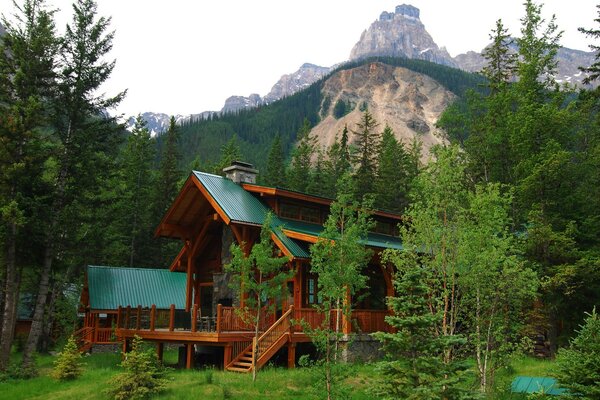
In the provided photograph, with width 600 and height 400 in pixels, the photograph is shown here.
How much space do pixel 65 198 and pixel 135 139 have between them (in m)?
30.7

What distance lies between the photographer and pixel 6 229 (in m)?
21.3

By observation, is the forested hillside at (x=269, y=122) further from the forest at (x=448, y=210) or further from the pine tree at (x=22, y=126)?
the pine tree at (x=22, y=126)

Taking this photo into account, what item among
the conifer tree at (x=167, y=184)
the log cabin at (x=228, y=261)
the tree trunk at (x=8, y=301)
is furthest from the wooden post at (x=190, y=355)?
the conifer tree at (x=167, y=184)

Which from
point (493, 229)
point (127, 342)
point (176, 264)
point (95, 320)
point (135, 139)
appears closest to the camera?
point (493, 229)

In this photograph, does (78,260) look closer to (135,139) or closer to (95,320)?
(95,320)

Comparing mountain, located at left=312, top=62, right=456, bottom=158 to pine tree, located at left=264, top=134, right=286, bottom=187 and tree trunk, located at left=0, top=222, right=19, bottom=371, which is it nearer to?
pine tree, located at left=264, top=134, right=286, bottom=187

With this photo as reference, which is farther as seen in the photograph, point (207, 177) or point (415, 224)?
point (207, 177)

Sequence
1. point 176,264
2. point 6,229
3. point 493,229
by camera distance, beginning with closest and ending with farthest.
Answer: point 493,229 < point 6,229 < point 176,264

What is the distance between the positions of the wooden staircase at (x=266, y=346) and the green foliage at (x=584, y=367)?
9035mm

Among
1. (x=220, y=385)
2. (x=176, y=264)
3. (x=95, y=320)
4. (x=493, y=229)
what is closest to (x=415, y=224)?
(x=493, y=229)

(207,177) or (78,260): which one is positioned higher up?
(207,177)

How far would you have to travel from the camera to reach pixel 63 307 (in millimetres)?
31656

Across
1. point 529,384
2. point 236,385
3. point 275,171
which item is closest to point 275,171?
point 275,171

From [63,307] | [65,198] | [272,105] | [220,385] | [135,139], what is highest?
[272,105]
